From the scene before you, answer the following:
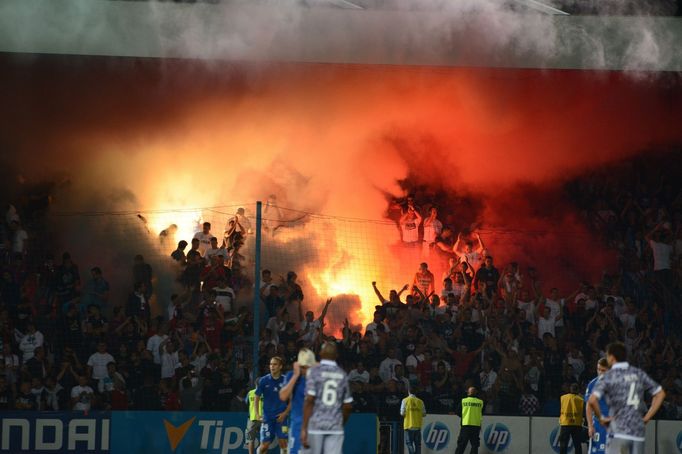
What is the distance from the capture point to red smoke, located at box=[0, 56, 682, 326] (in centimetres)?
2125

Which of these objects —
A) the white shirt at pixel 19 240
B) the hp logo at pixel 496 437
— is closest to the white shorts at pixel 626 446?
the hp logo at pixel 496 437

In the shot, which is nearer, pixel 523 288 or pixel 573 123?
pixel 523 288

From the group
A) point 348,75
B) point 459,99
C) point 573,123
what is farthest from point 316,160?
point 573,123

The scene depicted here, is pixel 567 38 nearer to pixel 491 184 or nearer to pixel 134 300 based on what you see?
pixel 491 184

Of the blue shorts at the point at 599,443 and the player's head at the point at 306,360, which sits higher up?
the player's head at the point at 306,360

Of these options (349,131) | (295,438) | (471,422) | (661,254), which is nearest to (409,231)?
(349,131)

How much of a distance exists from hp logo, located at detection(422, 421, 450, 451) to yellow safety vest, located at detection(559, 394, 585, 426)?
183 centimetres

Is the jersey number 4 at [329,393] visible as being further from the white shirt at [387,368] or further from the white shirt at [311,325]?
the white shirt at [387,368]

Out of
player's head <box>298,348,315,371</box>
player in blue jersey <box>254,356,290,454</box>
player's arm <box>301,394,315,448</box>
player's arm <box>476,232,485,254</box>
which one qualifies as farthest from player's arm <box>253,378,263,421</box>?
player's arm <box>476,232,485,254</box>

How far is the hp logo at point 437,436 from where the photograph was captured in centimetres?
1670

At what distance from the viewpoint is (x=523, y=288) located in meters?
19.5

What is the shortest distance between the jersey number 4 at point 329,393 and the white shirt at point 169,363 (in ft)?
25.5

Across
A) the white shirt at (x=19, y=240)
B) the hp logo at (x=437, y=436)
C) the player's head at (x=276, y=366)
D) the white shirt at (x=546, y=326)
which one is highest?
the white shirt at (x=19, y=240)

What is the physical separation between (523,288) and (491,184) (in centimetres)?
348
